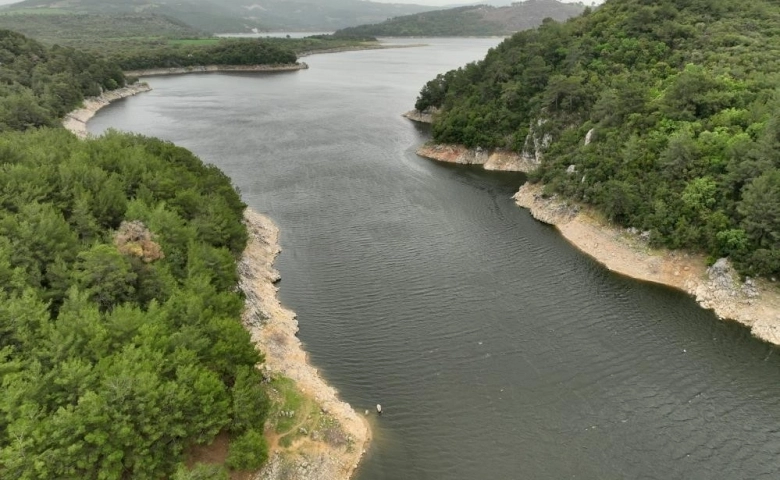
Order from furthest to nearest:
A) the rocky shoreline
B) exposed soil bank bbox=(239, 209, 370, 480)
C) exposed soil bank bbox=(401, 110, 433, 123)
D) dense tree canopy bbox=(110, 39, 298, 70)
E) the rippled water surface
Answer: dense tree canopy bbox=(110, 39, 298, 70)
exposed soil bank bbox=(401, 110, 433, 123)
the rocky shoreline
the rippled water surface
exposed soil bank bbox=(239, 209, 370, 480)

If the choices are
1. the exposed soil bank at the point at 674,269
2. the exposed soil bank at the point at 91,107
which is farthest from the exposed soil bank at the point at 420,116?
the exposed soil bank at the point at 91,107

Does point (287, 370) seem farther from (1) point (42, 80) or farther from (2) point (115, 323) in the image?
(1) point (42, 80)

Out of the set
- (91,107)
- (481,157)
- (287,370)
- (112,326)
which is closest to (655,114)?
(481,157)

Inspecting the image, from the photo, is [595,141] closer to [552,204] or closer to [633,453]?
[552,204]

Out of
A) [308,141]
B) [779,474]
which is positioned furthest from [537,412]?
[308,141]

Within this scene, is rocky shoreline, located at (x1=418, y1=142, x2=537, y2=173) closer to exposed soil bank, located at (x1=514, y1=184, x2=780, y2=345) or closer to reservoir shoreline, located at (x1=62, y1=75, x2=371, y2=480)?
exposed soil bank, located at (x1=514, y1=184, x2=780, y2=345)

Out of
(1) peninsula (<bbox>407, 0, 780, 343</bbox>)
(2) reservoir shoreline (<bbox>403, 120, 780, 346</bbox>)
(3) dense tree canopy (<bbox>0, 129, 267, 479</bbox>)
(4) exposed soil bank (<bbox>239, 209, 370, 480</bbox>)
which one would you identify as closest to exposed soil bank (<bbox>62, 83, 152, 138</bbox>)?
(3) dense tree canopy (<bbox>0, 129, 267, 479</bbox>)
